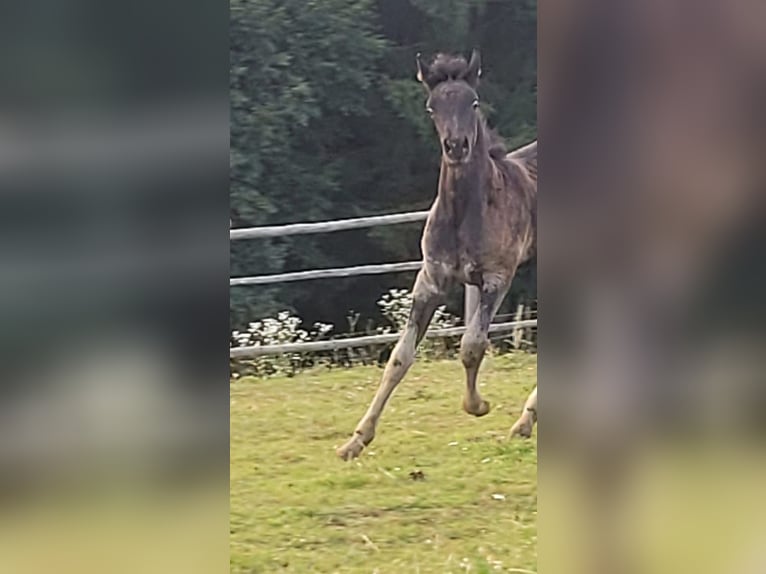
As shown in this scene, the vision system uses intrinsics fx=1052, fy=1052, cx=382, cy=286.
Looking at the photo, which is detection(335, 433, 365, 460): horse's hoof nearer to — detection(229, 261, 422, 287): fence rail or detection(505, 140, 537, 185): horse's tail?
detection(229, 261, 422, 287): fence rail

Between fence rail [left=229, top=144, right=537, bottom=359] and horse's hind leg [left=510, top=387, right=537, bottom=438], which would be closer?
fence rail [left=229, top=144, right=537, bottom=359]

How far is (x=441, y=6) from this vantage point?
3426 mm

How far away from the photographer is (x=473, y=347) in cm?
355

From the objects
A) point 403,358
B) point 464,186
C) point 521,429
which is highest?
point 464,186

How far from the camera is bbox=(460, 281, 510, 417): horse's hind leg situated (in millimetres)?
3549

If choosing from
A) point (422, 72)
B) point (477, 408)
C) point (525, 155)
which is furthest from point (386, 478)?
point (422, 72)

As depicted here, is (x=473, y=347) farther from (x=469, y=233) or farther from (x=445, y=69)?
(x=445, y=69)

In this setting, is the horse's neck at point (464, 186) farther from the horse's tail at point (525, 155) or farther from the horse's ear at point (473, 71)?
the horse's ear at point (473, 71)

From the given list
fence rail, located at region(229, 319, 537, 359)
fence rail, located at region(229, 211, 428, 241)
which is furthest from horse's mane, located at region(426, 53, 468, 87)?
fence rail, located at region(229, 319, 537, 359)

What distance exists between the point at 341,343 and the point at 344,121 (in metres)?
0.74
